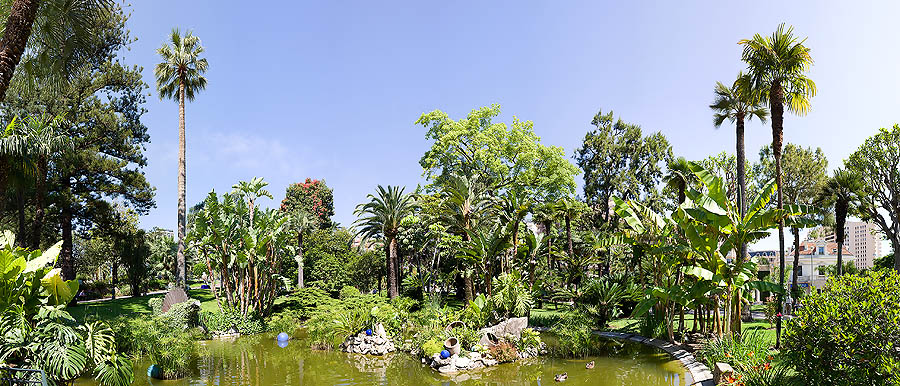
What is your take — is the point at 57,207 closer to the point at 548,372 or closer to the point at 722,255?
the point at 548,372

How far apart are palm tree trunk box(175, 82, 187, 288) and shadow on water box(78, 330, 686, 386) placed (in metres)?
10.3

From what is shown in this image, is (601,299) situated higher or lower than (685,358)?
higher

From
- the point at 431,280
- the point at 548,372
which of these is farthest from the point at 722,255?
the point at 431,280

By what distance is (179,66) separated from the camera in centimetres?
2623

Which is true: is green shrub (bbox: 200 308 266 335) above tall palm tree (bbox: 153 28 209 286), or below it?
below

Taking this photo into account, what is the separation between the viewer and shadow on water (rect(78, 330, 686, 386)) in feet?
38.6

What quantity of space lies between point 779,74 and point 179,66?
1060 inches

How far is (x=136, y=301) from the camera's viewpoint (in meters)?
28.6

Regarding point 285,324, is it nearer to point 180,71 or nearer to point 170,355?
point 170,355

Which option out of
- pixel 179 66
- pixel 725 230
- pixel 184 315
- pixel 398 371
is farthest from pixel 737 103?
pixel 179 66

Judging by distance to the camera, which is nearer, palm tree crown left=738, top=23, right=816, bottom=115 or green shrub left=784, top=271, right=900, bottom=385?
green shrub left=784, top=271, right=900, bottom=385

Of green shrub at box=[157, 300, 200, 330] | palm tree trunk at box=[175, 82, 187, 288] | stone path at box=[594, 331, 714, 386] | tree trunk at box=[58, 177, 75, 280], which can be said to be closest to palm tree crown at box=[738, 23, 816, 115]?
stone path at box=[594, 331, 714, 386]

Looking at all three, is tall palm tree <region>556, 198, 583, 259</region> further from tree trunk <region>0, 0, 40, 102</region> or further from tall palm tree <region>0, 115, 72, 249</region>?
tree trunk <region>0, 0, 40, 102</region>

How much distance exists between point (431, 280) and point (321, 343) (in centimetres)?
1448
